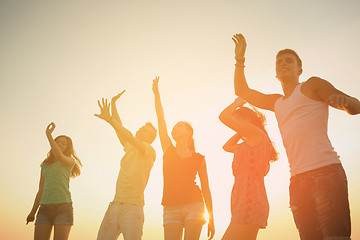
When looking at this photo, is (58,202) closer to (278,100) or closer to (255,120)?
(255,120)

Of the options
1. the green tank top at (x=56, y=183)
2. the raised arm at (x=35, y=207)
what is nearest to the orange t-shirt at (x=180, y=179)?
the green tank top at (x=56, y=183)

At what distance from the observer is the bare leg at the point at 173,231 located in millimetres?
5859

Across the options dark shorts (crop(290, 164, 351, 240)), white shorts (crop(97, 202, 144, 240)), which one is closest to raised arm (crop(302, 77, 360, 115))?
dark shorts (crop(290, 164, 351, 240))

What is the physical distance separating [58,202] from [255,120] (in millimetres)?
5328

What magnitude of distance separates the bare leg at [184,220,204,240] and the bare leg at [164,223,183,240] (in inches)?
5.9

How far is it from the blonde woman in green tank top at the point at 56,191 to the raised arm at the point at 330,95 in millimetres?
6233

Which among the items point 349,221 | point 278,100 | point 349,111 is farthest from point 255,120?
point 349,221

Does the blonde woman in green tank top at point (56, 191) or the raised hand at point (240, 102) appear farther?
the blonde woman in green tank top at point (56, 191)

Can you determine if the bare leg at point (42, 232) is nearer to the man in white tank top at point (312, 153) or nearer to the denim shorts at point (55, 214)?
the denim shorts at point (55, 214)

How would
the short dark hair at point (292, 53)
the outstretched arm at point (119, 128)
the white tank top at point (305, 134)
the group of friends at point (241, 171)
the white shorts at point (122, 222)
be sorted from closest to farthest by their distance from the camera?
the group of friends at point (241, 171) → the white tank top at point (305, 134) → the short dark hair at point (292, 53) → the white shorts at point (122, 222) → the outstretched arm at point (119, 128)

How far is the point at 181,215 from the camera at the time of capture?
6.02m

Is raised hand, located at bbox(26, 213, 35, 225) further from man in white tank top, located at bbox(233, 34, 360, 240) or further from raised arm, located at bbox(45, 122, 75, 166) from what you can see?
man in white tank top, located at bbox(233, 34, 360, 240)

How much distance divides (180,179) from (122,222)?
1.41 metres

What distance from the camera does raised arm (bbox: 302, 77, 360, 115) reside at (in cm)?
291
